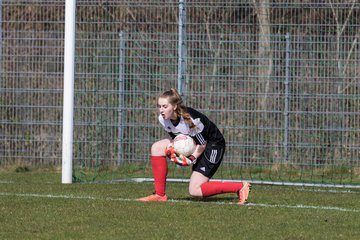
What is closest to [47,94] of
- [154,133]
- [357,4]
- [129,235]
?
[154,133]

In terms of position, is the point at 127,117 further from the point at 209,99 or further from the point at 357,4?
the point at 357,4

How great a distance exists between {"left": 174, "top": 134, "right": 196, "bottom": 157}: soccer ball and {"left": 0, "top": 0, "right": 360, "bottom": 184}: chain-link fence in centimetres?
422

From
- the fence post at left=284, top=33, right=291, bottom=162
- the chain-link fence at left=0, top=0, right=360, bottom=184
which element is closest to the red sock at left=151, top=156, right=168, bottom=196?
the chain-link fence at left=0, top=0, right=360, bottom=184

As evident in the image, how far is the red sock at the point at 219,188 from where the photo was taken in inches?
397

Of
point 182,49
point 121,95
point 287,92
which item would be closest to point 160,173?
point 287,92

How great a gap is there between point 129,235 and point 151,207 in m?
1.80

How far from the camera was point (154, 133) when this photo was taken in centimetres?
1548

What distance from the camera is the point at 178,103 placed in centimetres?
1009

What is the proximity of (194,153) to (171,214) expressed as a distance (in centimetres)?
140

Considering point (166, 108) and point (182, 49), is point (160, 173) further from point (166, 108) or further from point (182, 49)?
point (182, 49)

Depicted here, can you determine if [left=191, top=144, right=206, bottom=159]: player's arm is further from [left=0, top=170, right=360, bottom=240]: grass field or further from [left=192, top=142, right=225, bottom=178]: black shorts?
[left=0, top=170, right=360, bottom=240]: grass field

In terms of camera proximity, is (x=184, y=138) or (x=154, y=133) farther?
(x=154, y=133)

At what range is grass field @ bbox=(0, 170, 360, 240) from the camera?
25.8 ft

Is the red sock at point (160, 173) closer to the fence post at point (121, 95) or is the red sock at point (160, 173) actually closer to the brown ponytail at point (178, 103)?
the brown ponytail at point (178, 103)
